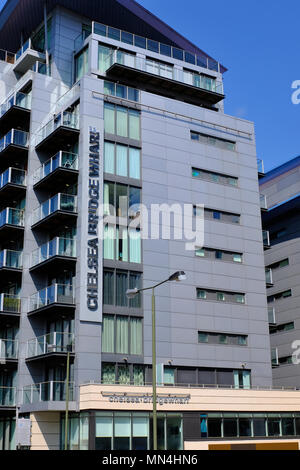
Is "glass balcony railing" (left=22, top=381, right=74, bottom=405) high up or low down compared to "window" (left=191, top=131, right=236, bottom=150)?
down

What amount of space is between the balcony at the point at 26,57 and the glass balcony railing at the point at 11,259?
17276 millimetres

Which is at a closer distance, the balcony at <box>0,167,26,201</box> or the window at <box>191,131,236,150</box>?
the balcony at <box>0,167,26,201</box>

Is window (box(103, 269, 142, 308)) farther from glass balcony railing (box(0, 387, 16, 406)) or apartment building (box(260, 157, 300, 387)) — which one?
apartment building (box(260, 157, 300, 387))

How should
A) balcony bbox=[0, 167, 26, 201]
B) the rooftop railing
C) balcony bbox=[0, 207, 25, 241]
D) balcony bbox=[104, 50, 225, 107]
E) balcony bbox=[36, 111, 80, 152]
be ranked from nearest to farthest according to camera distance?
1. balcony bbox=[36, 111, 80, 152]
2. balcony bbox=[0, 207, 25, 241]
3. balcony bbox=[0, 167, 26, 201]
4. balcony bbox=[104, 50, 225, 107]
5. the rooftop railing

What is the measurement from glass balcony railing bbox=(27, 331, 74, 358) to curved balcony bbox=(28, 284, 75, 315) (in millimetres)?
1744

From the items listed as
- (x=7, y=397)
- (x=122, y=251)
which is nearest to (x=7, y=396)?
(x=7, y=397)

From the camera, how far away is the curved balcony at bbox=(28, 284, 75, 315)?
123 ft

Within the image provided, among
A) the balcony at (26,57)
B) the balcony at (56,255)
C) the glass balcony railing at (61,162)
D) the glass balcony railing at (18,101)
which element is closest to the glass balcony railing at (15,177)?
the glass balcony railing at (61,162)

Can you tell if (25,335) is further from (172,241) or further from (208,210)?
(208,210)

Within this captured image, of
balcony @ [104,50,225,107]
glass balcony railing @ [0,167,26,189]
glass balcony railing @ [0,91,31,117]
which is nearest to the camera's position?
glass balcony railing @ [0,167,26,189]

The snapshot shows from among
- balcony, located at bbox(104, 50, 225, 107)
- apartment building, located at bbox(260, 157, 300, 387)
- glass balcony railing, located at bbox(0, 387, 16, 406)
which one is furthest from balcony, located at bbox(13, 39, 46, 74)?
glass balcony railing, located at bbox(0, 387, 16, 406)

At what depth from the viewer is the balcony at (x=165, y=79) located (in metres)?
46.7

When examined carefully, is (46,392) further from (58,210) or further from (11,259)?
(58,210)

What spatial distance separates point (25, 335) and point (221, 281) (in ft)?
48.1
